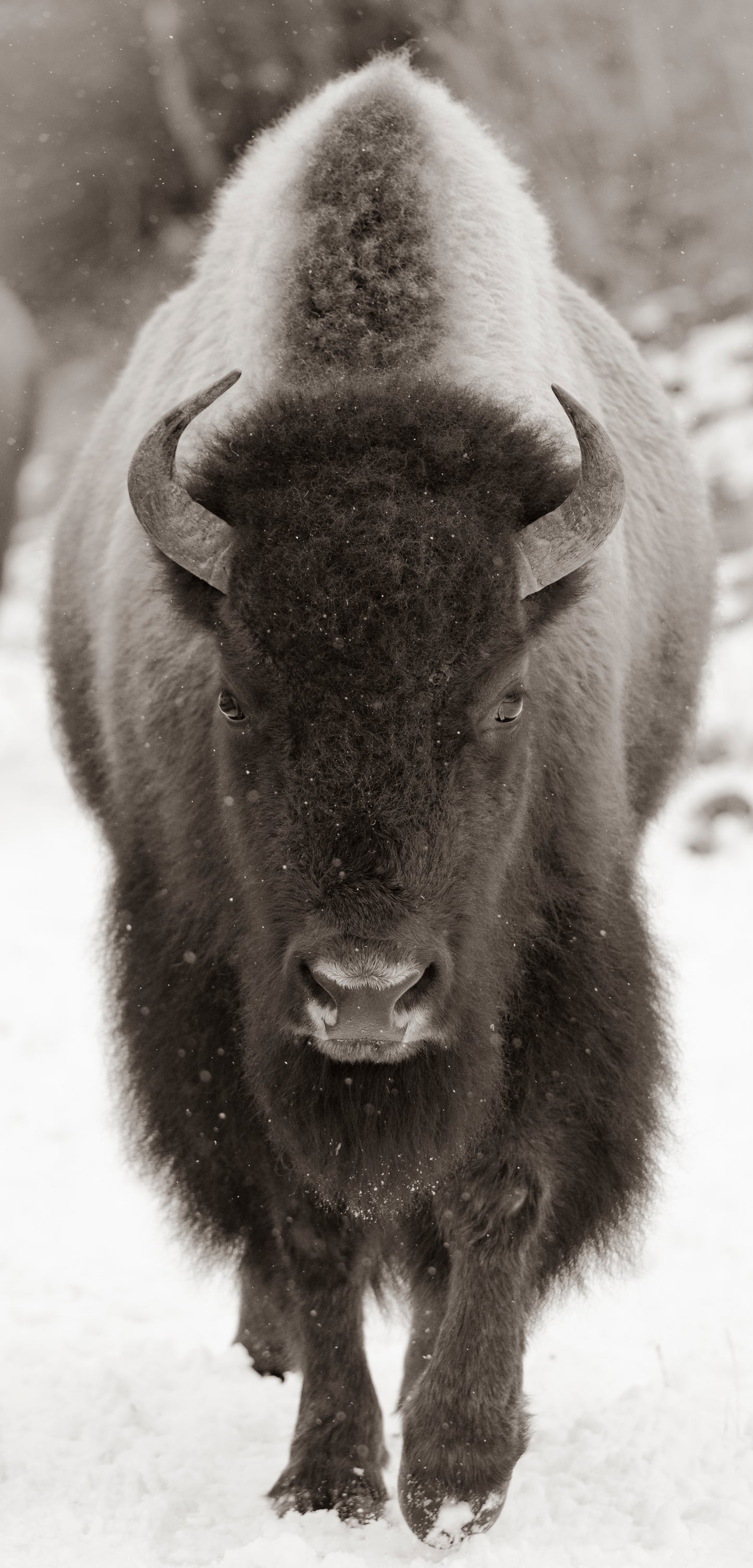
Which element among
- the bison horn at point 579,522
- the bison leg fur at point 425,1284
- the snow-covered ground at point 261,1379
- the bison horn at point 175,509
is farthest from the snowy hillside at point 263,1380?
the bison horn at point 175,509

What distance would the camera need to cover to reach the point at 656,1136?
15.5ft

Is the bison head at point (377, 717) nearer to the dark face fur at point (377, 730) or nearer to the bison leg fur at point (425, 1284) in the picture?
Result: the dark face fur at point (377, 730)

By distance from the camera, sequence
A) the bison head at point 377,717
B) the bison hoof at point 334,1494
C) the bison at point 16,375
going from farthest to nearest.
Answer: the bison at point 16,375
the bison hoof at point 334,1494
the bison head at point 377,717

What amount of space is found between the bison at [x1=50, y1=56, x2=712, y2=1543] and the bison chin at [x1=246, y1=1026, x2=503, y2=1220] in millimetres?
10

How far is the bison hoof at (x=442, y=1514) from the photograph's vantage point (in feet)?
12.9

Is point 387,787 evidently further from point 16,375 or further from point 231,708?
point 16,375

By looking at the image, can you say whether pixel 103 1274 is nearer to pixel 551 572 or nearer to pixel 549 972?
pixel 549 972

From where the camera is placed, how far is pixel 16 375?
54.1ft

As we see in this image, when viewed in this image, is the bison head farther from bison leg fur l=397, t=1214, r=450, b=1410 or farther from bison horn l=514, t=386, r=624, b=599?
Result: bison leg fur l=397, t=1214, r=450, b=1410

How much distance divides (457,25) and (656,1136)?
10.5m

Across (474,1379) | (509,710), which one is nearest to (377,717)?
(509,710)

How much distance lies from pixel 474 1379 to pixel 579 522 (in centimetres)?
200

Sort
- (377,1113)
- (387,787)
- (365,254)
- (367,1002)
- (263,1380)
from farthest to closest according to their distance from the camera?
(263,1380) < (365,254) < (377,1113) < (387,787) < (367,1002)

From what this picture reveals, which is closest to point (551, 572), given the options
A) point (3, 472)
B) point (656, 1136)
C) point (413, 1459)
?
point (656, 1136)
